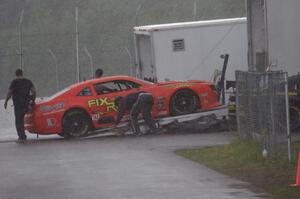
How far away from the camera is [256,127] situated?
652 inches

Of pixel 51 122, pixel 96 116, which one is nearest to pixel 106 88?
pixel 96 116

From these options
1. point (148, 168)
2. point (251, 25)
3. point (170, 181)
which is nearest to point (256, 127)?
point (148, 168)

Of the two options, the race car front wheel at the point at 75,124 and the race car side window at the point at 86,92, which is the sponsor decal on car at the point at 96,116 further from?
the race car side window at the point at 86,92

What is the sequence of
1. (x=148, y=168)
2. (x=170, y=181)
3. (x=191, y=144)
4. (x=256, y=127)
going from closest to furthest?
(x=170, y=181) → (x=148, y=168) → (x=256, y=127) → (x=191, y=144)

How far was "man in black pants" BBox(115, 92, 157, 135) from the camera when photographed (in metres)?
22.3

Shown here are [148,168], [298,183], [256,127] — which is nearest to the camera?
[298,183]

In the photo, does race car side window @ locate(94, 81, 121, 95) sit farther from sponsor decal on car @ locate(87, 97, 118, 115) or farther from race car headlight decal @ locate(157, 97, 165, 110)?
race car headlight decal @ locate(157, 97, 165, 110)

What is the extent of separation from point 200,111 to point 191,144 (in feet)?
12.4

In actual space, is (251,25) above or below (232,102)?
above

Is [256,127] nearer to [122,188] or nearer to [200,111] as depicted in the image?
[122,188]

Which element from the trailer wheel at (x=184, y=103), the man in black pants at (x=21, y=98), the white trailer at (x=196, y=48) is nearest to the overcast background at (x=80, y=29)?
the white trailer at (x=196, y=48)

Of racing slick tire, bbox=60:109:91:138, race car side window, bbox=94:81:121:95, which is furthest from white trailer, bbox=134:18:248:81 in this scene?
racing slick tire, bbox=60:109:91:138

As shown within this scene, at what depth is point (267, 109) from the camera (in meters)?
15.3

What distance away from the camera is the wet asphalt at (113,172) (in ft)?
39.2
